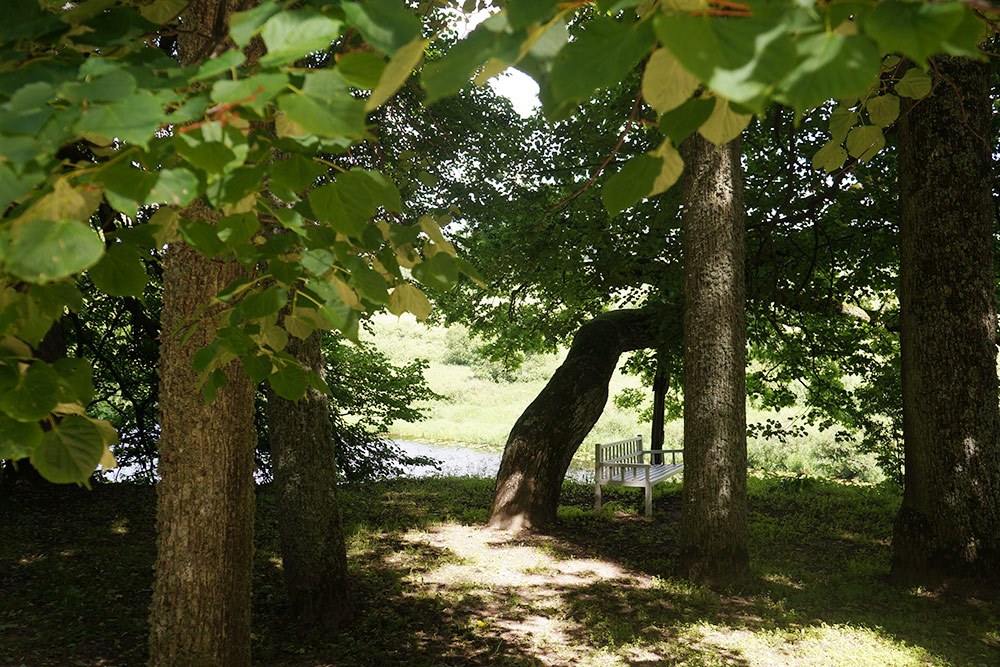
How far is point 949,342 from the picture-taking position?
5.09m

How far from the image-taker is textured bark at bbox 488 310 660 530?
315 inches

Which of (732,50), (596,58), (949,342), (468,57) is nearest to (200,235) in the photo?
(468,57)

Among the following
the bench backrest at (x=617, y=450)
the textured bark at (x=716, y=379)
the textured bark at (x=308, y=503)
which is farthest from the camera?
the bench backrest at (x=617, y=450)

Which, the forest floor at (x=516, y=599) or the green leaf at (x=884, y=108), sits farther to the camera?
the forest floor at (x=516, y=599)

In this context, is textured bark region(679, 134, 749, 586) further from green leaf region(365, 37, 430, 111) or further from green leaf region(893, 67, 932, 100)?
green leaf region(365, 37, 430, 111)

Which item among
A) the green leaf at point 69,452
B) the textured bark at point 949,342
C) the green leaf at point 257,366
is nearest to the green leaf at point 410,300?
the green leaf at point 257,366

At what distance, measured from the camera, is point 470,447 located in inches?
845

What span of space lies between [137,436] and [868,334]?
9.56 meters

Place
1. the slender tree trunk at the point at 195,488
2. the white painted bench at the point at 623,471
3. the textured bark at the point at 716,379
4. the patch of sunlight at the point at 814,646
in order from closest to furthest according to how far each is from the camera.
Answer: the slender tree trunk at the point at 195,488, the patch of sunlight at the point at 814,646, the textured bark at the point at 716,379, the white painted bench at the point at 623,471

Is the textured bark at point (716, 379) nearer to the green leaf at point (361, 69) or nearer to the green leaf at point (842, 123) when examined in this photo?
the green leaf at point (842, 123)

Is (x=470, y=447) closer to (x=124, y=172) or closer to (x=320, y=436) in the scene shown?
(x=320, y=436)

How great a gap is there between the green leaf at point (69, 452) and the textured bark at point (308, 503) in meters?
→ 3.50

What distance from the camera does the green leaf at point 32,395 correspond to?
1.15 m

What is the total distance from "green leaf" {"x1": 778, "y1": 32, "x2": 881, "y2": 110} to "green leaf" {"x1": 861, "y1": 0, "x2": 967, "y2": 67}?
0.7 inches
